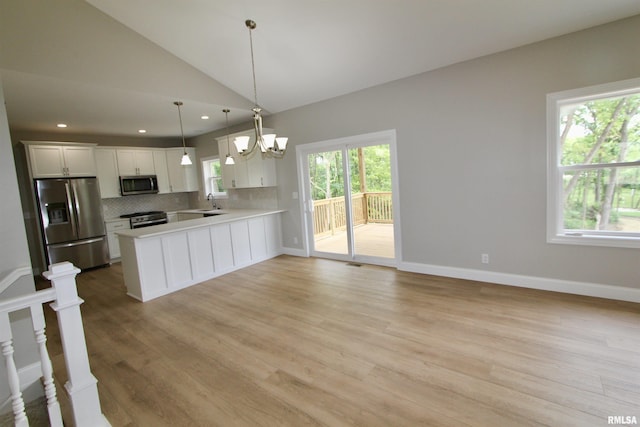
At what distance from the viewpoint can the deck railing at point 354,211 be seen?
4741 millimetres

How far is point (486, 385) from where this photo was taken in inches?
79.0

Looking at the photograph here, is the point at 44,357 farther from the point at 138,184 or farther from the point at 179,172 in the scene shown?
the point at 179,172

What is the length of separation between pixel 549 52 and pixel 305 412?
409 cm

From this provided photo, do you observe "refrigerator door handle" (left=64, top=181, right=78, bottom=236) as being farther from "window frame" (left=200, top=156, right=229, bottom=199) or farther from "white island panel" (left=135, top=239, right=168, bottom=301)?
"window frame" (left=200, top=156, right=229, bottom=199)

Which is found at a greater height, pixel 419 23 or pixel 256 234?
pixel 419 23

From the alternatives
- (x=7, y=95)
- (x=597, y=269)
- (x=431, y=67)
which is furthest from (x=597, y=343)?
(x=7, y=95)

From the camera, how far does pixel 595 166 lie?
314 cm

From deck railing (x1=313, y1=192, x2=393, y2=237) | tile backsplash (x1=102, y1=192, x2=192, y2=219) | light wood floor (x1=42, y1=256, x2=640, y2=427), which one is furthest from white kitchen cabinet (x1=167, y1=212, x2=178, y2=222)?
deck railing (x1=313, y1=192, x2=393, y2=237)

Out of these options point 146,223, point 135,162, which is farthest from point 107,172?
point 146,223

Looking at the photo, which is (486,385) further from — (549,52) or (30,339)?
(30,339)

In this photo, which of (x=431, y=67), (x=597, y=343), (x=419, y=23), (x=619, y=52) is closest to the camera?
(x=597, y=343)

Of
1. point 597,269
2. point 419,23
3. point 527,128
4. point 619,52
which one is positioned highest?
point 419,23

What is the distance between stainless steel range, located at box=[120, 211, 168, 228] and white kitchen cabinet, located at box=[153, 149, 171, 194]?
0.59 metres

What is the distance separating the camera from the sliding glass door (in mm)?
4641
